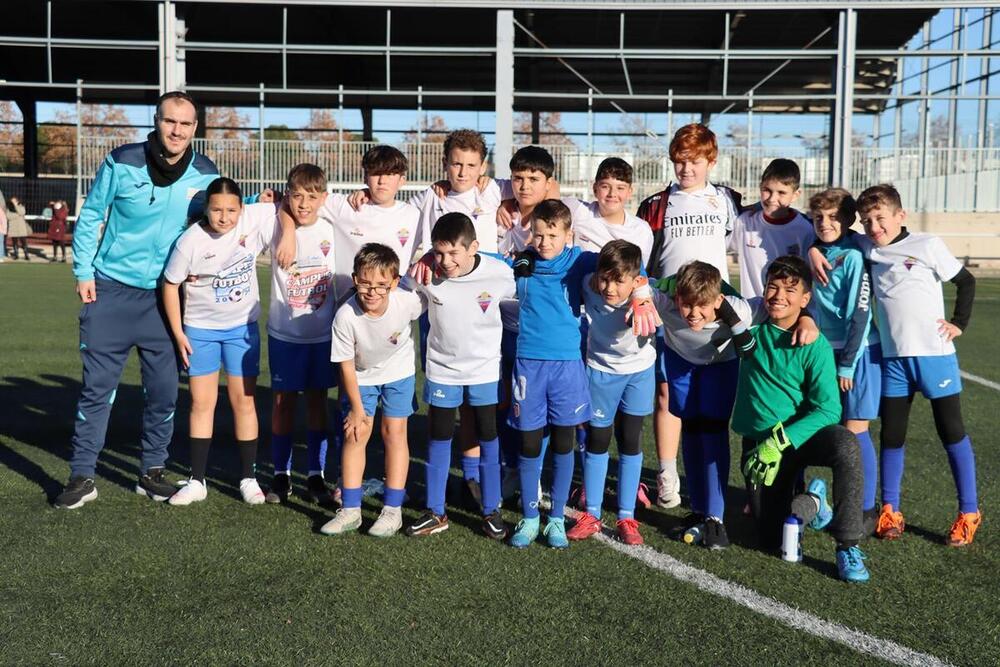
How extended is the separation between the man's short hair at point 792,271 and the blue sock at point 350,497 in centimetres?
213

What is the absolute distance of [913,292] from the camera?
4.60m

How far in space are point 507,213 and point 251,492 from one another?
6.32 ft

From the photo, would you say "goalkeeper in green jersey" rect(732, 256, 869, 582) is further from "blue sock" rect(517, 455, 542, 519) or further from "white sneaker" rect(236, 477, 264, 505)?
"white sneaker" rect(236, 477, 264, 505)

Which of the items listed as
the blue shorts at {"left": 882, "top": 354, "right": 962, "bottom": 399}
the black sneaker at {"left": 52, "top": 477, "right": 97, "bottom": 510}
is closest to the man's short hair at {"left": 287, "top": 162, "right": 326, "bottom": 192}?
the black sneaker at {"left": 52, "top": 477, "right": 97, "bottom": 510}

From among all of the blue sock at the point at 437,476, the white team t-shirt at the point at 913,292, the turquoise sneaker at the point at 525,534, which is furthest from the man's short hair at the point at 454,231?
the white team t-shirt at the point at 913,292

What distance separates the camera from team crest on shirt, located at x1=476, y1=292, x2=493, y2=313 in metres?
4.68

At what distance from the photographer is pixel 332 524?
4.64m

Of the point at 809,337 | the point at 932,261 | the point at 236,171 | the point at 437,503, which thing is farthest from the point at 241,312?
the point at 236,171

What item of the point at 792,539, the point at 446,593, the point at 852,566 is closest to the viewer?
the point at 446,593

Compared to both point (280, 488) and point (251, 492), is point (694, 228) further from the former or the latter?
point (251, 492)

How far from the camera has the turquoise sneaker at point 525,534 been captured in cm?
449

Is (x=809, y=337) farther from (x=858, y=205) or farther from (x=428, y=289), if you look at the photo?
(x=428, y=289)

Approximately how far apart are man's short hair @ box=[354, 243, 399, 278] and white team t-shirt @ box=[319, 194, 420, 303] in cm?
62

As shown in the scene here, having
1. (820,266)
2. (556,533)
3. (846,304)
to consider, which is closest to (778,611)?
(556,533)
